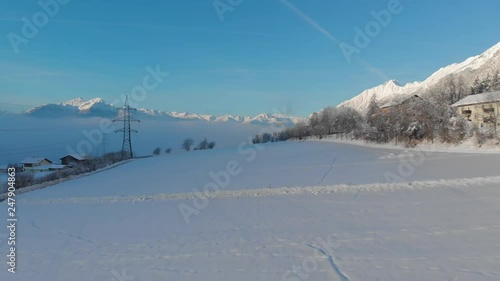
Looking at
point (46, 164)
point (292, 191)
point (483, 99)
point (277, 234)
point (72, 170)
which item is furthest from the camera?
point (46, 164)

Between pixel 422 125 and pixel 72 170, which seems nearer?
pixel 422 125

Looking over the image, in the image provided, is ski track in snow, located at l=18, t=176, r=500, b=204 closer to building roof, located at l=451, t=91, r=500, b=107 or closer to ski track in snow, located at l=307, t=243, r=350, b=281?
ski track in snow, located at l=307, t=243, r=350, b=281

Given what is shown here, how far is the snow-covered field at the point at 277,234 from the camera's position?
9.91 m

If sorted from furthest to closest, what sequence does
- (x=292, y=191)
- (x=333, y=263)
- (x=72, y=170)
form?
1. (x=72, y=170)
2. (x=292, y=191)
3. (x=333, y=263)

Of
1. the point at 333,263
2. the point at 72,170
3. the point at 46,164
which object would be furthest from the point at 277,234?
the point at 46,164

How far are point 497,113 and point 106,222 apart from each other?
78.2 meters

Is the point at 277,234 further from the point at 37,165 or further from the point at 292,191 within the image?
the point at 37,165

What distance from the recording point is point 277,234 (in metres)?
13.6

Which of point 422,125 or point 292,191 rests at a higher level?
point 422,125

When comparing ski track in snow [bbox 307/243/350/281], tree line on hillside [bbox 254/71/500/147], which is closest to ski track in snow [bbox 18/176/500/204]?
ski track in snow [bbox 307/243/350/281]

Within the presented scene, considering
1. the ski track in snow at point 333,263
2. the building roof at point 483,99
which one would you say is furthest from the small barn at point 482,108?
the ski track in snow at point 333,263

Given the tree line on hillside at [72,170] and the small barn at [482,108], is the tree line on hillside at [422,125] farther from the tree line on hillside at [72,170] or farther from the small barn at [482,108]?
the tree line on hillside at [72,170]

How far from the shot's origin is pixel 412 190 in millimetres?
22141

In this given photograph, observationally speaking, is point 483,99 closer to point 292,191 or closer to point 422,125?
point 422,125
